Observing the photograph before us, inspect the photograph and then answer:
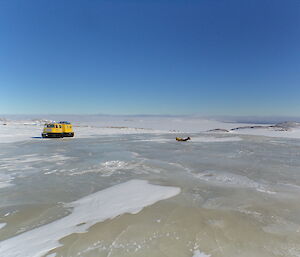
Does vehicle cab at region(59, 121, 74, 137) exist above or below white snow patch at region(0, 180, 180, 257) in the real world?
above

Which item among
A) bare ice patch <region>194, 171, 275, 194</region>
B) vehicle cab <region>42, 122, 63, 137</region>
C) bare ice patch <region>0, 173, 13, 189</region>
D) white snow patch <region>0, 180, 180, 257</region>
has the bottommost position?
white snow patch <region>0, 180, 180, 257</region>

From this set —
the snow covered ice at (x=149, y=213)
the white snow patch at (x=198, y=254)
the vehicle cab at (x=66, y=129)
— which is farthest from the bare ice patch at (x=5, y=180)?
the vehicle cab at (x=66, y=129)

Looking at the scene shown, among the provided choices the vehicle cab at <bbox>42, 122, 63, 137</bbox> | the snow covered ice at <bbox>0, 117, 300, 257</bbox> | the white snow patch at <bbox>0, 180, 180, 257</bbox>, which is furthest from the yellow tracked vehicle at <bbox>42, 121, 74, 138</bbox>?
the white snow patch at <bbox>0, 180, 180, 257</bbox>

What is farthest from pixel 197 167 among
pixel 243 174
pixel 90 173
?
pixel 90 173

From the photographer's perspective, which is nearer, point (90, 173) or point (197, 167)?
point (90, 173)

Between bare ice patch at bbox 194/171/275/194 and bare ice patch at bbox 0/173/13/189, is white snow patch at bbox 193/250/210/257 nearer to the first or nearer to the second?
bare ice patch at bbox 194/171/275/194

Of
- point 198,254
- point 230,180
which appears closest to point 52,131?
point 230,180

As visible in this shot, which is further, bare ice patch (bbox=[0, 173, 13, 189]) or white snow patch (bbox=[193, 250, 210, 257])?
bare ice patch (bbox=[0, 173, 13, 189])

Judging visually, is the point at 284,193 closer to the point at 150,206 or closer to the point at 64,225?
the point at 150,206
